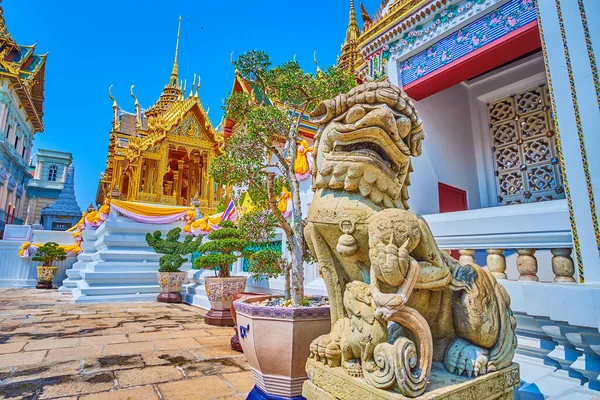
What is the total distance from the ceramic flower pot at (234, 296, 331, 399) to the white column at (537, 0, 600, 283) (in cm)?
174

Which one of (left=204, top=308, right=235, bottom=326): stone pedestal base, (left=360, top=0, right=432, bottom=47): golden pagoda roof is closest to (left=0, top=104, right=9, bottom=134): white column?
(left=204, top=308, right=235, bottom=326): stone pedestal base

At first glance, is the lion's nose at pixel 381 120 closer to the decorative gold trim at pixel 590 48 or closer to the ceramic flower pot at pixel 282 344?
the ceramic flower pot at pixel 282 344

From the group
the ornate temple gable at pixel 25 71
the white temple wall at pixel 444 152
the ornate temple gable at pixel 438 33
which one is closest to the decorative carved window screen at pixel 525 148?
the white temple wall at pixel 444 152

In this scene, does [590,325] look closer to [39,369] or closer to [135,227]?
[39,369]

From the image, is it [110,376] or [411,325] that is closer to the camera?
[411,325]

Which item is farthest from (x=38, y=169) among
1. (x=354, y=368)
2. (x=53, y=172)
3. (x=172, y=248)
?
(x=354, y=368)

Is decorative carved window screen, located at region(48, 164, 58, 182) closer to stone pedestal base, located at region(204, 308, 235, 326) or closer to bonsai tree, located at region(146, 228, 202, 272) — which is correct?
bonsai tree, located at region(146, 228, 202, 272)

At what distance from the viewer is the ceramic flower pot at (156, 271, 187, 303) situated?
684 cm

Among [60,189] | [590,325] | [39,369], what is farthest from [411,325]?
[60,189]

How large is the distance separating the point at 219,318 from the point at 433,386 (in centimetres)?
379

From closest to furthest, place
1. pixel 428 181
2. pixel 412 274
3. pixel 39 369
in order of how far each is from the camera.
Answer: pixel 412 274 → pixel 39 369 → pixel 428 181

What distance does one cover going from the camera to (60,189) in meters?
31.7

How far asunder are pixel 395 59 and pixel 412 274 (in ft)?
13.3

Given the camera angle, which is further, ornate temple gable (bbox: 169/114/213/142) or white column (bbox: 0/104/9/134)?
white column (bbox: 0/104/9/134)
